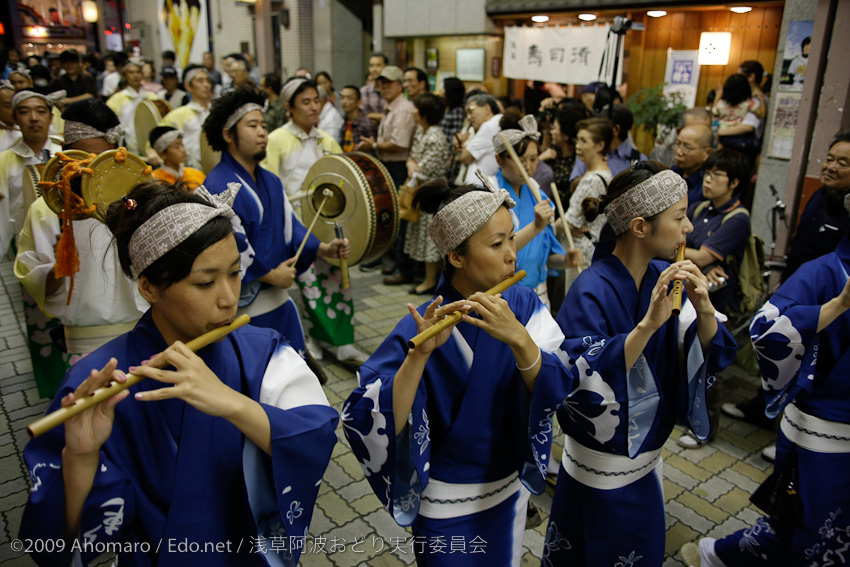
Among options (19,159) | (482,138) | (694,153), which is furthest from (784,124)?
(19,159)

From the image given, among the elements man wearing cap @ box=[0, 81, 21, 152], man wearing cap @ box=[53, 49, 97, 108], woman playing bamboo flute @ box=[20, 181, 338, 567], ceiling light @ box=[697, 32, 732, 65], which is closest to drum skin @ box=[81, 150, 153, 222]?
woman playing bamboo flute @ box=[20, 181, 338, 567]

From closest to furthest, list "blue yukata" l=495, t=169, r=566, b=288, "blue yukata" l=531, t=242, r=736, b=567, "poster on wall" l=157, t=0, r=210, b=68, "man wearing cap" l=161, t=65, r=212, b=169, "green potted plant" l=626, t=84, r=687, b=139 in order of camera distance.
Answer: "blue yukata" l=531, t=242, r=736, b=567
"blue yukata" l=495, t=169, r=566, b=288
"green potted plant" l=626, t=84, r=687, b=139
"man wearing cap" l=161, t=65, r=212, b=169
"poster on wall" l=157, t=0, r=210, b=68

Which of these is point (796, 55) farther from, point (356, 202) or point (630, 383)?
point (630, 383)

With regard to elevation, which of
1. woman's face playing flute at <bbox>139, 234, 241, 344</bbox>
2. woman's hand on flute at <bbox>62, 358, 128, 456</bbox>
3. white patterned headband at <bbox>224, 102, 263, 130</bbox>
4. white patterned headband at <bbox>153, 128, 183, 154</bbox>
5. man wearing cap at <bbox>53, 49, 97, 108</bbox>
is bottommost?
woman's hand on flute at <bbox>62, 358, 128, 456</bbox>

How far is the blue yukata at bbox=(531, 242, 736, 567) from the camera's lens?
208 cm

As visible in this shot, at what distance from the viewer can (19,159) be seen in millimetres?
4328

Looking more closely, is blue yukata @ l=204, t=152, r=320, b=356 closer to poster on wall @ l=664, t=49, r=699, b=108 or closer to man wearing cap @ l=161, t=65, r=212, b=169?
man wearing cap @ l=161, t=65, r=212, b=169

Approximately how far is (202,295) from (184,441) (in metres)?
0.36

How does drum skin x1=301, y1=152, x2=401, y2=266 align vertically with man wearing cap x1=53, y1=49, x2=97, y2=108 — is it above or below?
below

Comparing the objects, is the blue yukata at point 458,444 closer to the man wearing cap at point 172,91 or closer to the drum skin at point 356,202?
the drum skin at point 356,202

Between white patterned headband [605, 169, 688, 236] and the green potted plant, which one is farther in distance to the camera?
the green potted plant

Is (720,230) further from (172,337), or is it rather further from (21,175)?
(21,175)

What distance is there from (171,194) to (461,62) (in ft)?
30.8

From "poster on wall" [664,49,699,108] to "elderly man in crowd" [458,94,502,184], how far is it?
A: 9.21 feet
